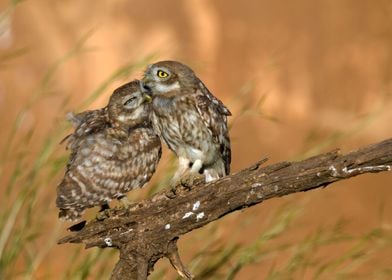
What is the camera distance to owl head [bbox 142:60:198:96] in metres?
3.55

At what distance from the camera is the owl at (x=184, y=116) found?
11.8 feet

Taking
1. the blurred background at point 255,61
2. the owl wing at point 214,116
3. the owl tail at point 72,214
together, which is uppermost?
the blurred background at point 255,61

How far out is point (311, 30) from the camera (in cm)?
791

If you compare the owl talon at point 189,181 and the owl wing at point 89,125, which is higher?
the owl wing at point 89,125

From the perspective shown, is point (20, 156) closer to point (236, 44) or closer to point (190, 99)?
point (190, 99)

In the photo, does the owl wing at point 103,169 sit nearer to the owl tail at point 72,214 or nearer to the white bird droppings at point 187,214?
the owl tail at point 72,214

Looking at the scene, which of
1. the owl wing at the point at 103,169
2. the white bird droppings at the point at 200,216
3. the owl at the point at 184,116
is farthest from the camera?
the owl at the point at 184,116

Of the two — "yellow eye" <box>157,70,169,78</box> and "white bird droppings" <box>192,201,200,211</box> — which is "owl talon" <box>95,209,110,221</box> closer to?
"white bird droppings" <box>192,201,200,211</box>

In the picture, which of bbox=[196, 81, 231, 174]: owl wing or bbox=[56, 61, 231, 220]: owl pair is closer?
bbox=[56, 61, 231, 220]: owl pair

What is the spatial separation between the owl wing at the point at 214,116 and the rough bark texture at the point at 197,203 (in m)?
0.49

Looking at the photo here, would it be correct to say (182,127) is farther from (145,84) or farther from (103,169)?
(103,169)

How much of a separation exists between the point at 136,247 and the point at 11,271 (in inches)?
31.3

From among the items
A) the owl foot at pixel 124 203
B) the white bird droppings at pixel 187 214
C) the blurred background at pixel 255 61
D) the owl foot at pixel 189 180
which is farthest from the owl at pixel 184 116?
the blurred background at pixel 255 61

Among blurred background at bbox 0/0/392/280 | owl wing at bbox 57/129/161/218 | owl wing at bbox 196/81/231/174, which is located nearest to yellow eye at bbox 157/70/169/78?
owl wing at bbox 196/81/231/174
